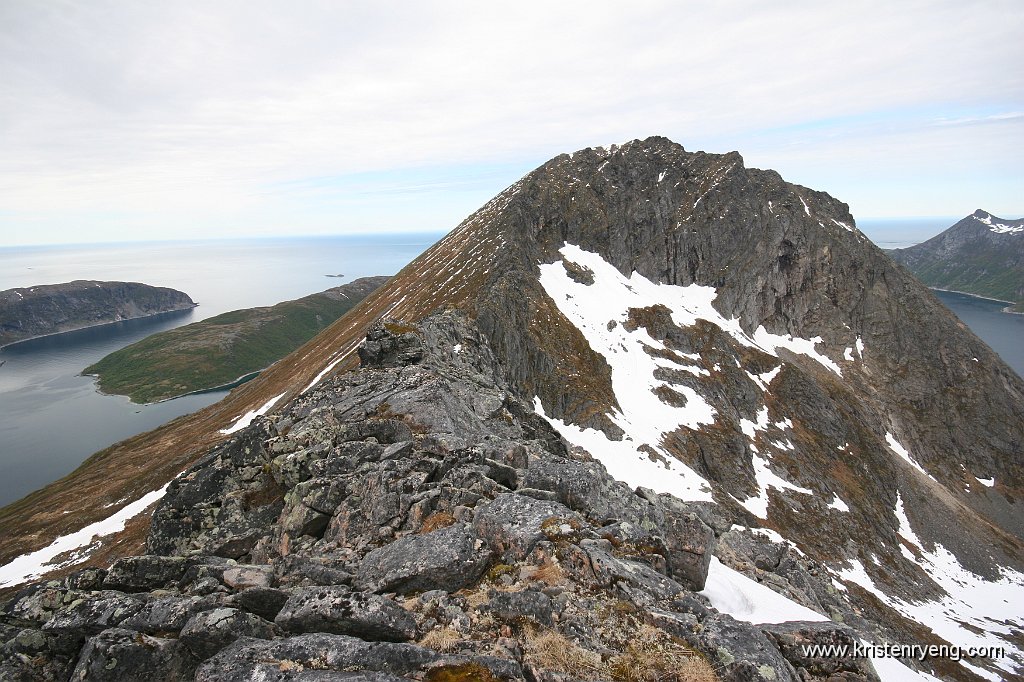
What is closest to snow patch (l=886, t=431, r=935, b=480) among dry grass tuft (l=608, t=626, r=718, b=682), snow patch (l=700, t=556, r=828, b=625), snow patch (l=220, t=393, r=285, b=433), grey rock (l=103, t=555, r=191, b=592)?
snow patch (l=700, t=556, r=828, b=625)

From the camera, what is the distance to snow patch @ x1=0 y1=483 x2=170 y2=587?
42594mm

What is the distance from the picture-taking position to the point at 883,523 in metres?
69.2

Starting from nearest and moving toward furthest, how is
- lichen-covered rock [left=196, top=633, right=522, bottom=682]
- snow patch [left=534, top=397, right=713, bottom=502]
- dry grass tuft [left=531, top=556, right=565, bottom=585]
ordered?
lichen-covered rock [left=196, top=633, right=522, bottom=682], dry grass tuft [left=531, top=556, right=565, bottom=585], snow patch [left=534, top=397, right=713, bottom=502]

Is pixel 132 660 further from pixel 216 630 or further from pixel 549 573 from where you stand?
pixel 549 573

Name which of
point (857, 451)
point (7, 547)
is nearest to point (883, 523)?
point (857, 451)

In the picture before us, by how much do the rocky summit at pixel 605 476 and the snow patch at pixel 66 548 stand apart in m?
1.28

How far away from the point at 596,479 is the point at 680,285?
322ft

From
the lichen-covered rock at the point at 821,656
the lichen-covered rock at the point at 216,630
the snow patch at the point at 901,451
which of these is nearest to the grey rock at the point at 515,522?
the lichen-covered rock at the point at 216,630

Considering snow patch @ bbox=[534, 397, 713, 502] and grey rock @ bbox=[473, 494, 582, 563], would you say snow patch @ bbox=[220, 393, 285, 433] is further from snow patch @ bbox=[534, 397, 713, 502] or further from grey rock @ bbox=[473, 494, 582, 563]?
grey rock @ bbox=[473, 494, 582, 563]

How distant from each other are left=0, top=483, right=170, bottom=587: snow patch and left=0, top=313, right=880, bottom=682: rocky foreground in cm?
3285

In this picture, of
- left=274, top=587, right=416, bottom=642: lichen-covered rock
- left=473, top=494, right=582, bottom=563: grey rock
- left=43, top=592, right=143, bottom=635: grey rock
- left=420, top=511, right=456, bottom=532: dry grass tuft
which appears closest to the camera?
left=274, top=587, right=416, bottom=642: lichen-covered rock

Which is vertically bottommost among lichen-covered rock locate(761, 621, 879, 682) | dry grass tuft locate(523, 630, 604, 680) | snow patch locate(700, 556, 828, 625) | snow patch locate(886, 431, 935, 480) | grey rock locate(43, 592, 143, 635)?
snow patch locate(886, 431, 935, 480)

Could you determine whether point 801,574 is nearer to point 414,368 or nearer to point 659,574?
point 659,574

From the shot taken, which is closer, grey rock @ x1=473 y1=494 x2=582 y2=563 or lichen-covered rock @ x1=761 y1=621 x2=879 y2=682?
lichen-covered rock @ x1=761 y1=621 x2=879 y2=682
